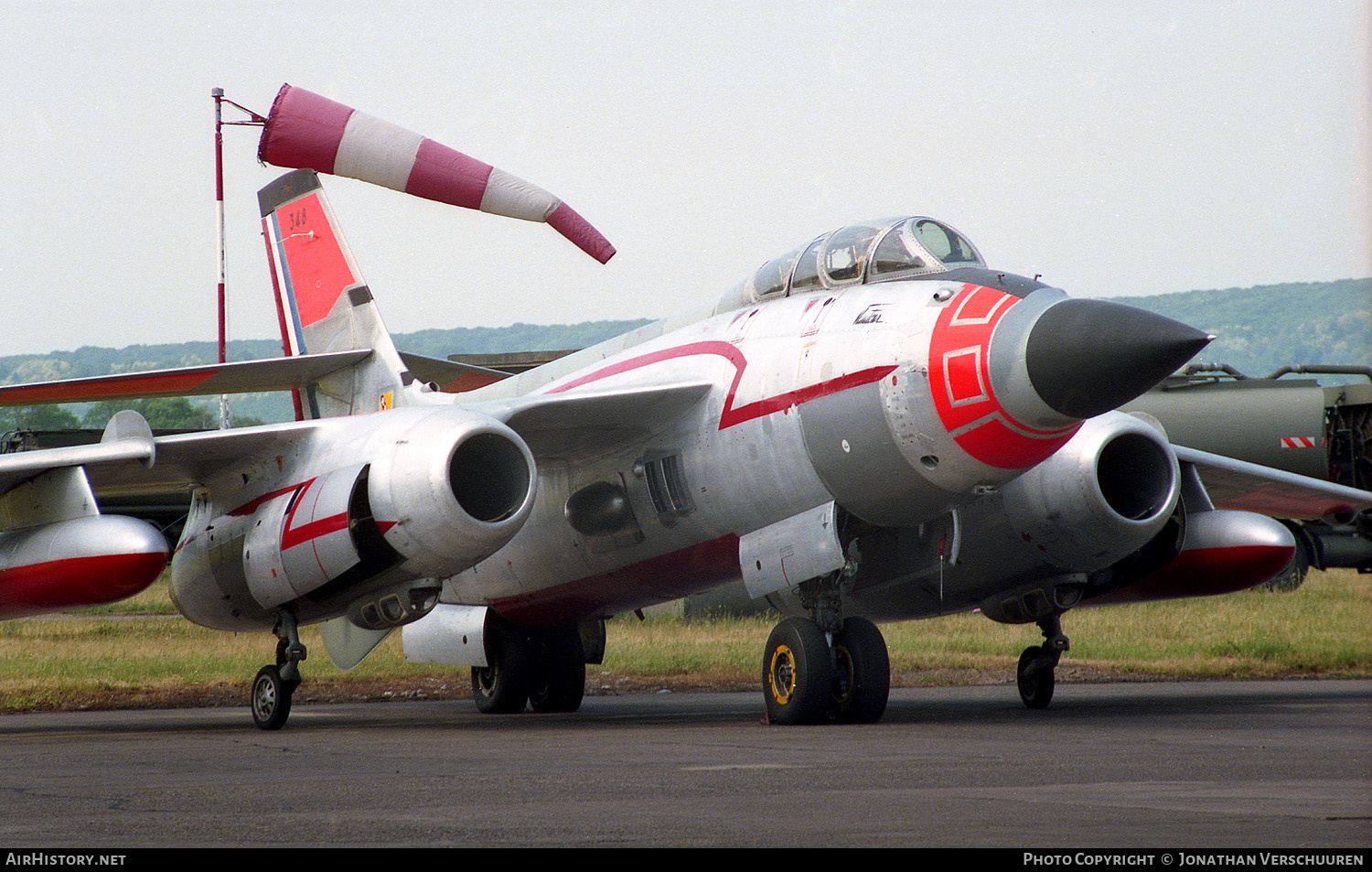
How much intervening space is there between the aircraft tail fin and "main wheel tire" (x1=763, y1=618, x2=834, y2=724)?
563 centimetres

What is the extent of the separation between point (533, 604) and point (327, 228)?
471cm

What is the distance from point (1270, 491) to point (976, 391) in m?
6.73

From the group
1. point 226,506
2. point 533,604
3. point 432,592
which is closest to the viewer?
point 432,592

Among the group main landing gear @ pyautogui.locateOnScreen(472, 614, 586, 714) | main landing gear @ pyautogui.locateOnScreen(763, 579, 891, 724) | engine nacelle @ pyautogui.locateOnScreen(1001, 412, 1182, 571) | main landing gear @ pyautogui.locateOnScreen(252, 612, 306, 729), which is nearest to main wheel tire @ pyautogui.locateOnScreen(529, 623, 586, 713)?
main landing gear @ pyautogui.locateOnScreen(472, 614, 586, 714)

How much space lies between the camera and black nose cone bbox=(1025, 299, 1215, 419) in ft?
28.2

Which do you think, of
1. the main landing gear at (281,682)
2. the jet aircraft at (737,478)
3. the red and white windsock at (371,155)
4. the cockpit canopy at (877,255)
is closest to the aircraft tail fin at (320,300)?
the jet aircraft at (737,478)

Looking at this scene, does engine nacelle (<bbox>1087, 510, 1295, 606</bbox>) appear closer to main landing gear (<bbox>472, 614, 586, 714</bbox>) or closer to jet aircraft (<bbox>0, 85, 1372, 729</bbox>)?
jet aircraft (<bbox>0, 85, 1372, 729</bbox>)

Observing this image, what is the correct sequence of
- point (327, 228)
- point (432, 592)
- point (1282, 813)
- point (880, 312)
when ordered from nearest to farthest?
1. point (1282, 813)
2. point (880, 312)
3. point (432, 592)
4. point (327, 228)

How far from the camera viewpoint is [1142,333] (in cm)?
862

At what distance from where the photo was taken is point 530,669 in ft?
48.6

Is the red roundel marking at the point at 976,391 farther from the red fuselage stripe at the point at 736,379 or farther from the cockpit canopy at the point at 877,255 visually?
the cockpit canopy at the point at 877,255

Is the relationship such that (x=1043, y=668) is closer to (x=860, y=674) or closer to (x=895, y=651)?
(x=860, y=674)
